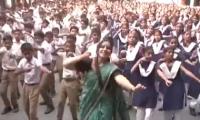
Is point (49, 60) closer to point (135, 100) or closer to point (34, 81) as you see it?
point (34, 81)

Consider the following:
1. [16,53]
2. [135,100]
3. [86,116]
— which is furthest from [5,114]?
[86,116]

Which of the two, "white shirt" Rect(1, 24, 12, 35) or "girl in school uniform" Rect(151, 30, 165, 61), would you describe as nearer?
"girl in school uniform" Rect(151, 30, 165, 61)

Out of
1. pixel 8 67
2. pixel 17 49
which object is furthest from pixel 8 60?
pixel 17 49

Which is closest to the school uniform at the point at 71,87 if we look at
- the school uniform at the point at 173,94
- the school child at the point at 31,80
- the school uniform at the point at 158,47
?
the school child at the point at 31,80

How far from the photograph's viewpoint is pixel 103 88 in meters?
5.27

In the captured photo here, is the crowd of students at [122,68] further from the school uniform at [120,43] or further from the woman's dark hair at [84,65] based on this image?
the woman's dark hair at [84,65]

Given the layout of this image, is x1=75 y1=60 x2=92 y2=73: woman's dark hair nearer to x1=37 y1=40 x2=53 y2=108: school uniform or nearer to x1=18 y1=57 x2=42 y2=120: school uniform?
x1=18 y1=57 x2=42 y2=120: school uniform

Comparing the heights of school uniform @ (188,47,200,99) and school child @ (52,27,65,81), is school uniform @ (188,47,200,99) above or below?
below

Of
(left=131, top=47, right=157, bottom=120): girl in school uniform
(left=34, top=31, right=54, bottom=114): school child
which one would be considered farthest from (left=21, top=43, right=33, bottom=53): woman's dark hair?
(left=131, top=47, right=157, bottom=120): girl in school uniform

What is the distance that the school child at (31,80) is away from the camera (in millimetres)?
8305

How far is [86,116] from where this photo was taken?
542 centimetres

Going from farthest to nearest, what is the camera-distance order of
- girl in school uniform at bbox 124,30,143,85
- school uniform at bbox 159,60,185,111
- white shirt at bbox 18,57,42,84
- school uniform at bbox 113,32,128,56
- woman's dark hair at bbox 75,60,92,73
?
school uniform at bbox 113,32,128,56 → girl in school uniform at bbox 124,30,143,85 → white shirt at bbox 18,57,42,84 → school uniform at bbox 159,60,185,111 → woman's dark hair at bbox 75,60,92,73

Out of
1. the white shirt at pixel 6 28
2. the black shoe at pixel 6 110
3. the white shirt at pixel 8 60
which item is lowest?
the black shoe at pixel 6 110

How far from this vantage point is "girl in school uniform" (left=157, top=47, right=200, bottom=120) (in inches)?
314
